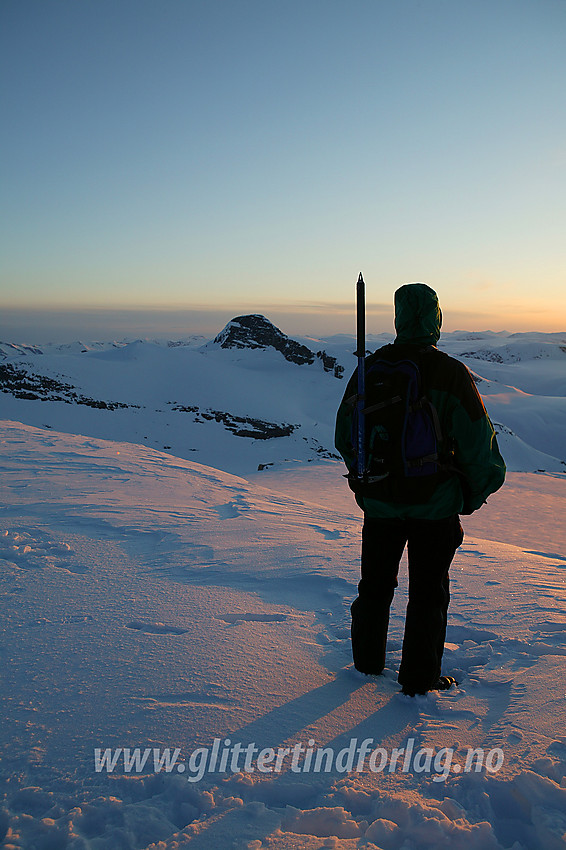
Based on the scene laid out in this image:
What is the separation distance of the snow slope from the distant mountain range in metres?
15.7

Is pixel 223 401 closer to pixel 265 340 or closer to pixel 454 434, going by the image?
pixel 265 340

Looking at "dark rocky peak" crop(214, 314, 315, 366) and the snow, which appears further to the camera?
"dark rocky peak" crop(214, 314, 315, 366)

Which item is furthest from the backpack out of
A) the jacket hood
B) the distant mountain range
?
the distant mountain range

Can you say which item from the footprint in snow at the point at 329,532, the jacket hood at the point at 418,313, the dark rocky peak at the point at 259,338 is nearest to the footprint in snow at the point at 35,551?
the footprint in snow at the point at 329,532

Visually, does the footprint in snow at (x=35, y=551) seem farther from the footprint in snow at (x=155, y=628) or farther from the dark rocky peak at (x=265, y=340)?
the dark rocky peak at (x=265, y=340)

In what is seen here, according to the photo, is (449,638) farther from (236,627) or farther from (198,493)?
(198,493)

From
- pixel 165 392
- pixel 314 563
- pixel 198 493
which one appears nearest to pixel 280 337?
pixel 165 392

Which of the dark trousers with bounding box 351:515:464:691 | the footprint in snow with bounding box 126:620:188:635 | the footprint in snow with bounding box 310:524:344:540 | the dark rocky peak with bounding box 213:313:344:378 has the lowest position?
the footprint in snow with bounding box 310:524:344:540

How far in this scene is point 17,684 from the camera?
2.41 meters

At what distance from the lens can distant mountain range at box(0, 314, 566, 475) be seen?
24469 mm

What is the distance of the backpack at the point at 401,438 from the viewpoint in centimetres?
256

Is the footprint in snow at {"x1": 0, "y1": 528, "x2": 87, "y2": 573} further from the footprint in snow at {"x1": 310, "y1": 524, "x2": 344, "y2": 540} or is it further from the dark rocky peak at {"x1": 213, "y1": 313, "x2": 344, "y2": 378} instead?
the dark rocky peak at {"x1": 213, "y1": 313, "x2": 344, "y2": 378}

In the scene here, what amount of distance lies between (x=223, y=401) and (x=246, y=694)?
30905mm

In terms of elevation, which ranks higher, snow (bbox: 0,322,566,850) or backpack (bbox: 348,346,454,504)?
backpack (bbox: 348,346,454,504)
